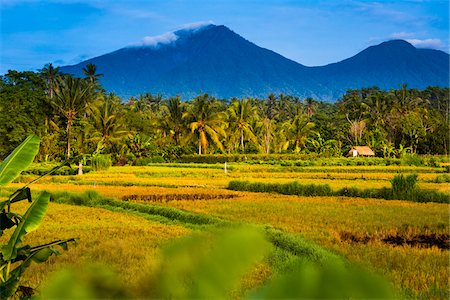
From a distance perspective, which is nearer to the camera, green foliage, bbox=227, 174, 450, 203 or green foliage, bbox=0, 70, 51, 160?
green foliage, bbox=227, 174, 450, 203

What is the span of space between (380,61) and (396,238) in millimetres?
157847

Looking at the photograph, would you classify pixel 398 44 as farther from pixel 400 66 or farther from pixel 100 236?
pixel 100 236

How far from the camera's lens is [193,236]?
0.18 meters

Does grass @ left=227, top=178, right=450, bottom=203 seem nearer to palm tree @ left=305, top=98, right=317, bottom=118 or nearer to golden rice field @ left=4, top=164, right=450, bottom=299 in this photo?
golden rice field @ left=4, top=164, right=450, bottom=299

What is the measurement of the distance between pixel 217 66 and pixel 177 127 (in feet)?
409

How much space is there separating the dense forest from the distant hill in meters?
106

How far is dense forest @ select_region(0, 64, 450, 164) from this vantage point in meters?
23.2

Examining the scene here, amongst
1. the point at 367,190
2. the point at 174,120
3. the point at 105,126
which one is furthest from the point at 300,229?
the point at 174,120

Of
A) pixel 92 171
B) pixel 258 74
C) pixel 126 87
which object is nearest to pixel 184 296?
pixel 92 171

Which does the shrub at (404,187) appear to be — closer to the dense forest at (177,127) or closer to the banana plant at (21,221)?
the banana plant at (21,221)

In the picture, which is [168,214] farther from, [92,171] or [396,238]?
[92,171]

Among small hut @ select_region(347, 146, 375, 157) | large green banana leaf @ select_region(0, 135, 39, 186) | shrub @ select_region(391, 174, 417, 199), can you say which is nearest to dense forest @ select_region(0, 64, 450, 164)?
small hut @ select_region(347, 146, 375, 157)

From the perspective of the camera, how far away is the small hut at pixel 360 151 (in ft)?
96.5

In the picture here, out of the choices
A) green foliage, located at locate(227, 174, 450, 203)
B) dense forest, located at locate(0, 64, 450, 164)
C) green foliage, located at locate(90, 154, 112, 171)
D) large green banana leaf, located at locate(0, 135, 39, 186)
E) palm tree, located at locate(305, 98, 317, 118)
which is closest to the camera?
large green banana leaf, located at locate(0, 135, 39, 186)
